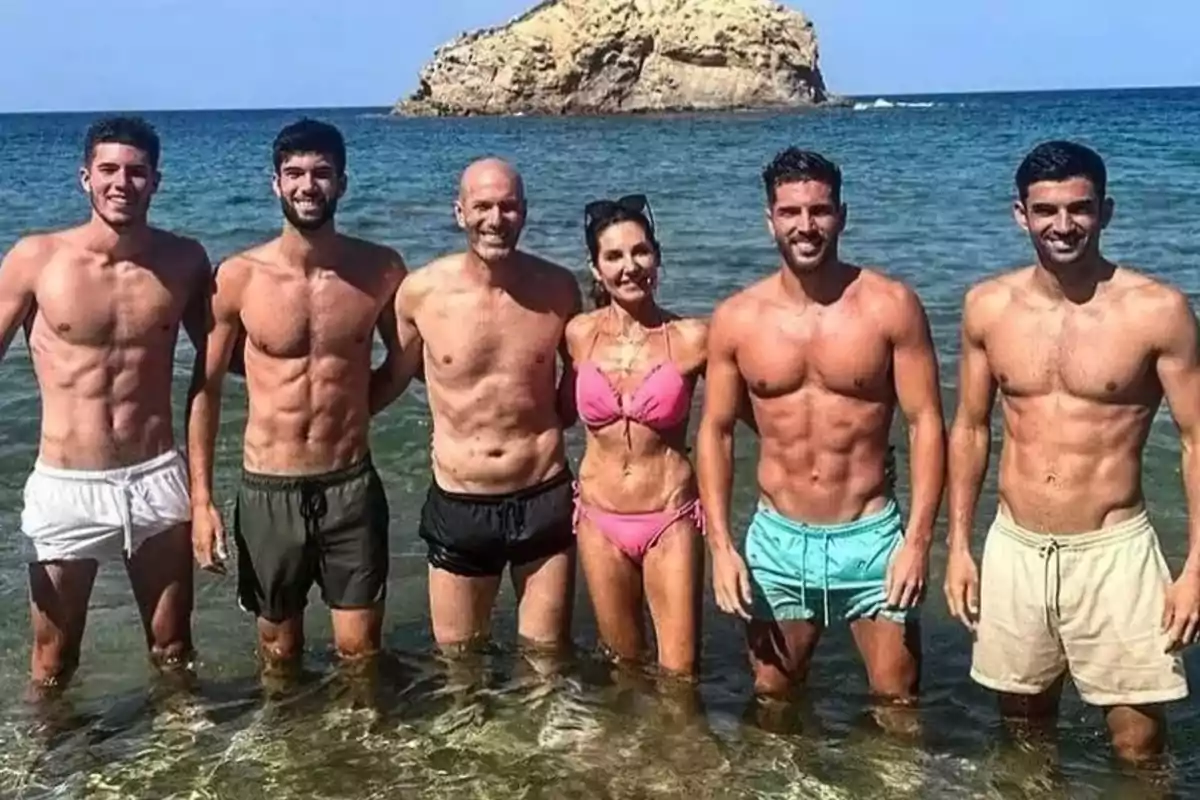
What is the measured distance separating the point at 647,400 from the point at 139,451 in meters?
2.03

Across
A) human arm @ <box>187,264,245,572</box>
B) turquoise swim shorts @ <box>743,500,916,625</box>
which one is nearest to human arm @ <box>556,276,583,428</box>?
turquoise swim shorts @ <box>743,500,916,625</box>

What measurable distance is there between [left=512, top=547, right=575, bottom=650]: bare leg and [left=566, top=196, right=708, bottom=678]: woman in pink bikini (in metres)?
0.24

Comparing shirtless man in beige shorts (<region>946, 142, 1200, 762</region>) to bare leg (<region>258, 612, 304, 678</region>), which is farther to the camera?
bare leg (<region>258, 612, 304, 678</region>)

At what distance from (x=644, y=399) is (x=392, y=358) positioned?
115 cm

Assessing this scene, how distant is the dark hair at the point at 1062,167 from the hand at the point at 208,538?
324 centimetres

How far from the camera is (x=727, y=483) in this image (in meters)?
5.15

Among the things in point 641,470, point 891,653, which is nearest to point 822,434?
point 641,470

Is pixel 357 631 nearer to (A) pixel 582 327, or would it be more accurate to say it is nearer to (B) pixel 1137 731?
(A) pixel 582 327

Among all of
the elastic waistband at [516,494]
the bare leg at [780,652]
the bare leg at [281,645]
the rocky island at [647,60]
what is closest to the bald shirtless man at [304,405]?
the bare leg at [281,645]

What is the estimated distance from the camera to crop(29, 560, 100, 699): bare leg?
5508 millimetres

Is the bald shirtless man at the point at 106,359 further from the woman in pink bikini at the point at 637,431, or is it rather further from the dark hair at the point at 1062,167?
the dark hair at the point at 1062,167

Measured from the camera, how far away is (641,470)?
5.29m

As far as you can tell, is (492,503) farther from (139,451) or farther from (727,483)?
(139,451)

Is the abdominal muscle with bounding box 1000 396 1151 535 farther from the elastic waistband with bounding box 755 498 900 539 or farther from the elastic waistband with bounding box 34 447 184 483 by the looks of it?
the elastic waistband with bounding box 34 447 184 483
